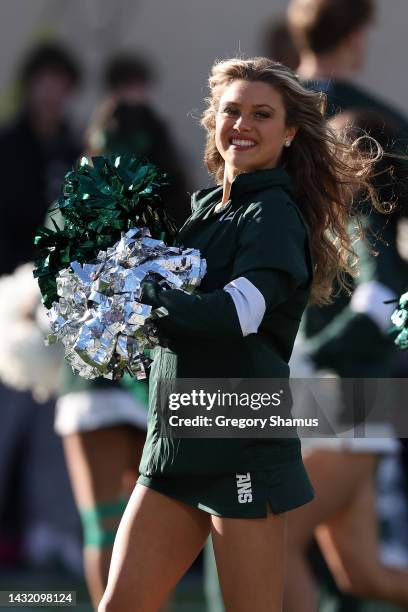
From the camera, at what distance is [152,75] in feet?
23.2

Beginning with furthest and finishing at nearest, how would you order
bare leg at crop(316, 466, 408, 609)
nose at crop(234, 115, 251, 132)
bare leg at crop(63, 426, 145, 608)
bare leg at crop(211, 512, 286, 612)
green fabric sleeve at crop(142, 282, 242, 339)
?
1. bare leg at crop(316, 466, 408, 609)
2. bare leg at crop(63, 426, 145, 608)
3. nose at crop(234, 115, 251, 132)
4. bare leg at crop(211, 512, 286, 612)
5. green fabric sleeve at crop(142, 282, 242, 339)

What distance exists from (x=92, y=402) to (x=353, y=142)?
4.98 ft

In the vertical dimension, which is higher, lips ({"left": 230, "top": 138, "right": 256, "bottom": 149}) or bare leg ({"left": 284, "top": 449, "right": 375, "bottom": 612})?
lips ({"left": 230, "top": 138, "right": 256, "bottom": 149})

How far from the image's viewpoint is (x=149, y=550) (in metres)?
3.39

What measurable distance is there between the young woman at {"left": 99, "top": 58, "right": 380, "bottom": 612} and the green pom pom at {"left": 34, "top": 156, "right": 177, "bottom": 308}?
0.13 meters

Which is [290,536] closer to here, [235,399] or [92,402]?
[92,402]

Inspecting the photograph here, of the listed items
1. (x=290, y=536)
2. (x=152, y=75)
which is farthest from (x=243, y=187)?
(x=152, y=75)

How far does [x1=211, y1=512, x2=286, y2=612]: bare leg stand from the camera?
3334mm

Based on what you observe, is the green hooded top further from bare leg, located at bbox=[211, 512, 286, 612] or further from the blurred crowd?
the blurred crowd

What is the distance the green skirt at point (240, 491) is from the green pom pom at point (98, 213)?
1.92 ft

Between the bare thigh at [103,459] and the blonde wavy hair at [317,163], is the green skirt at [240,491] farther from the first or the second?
the bare thigh at [103,459]

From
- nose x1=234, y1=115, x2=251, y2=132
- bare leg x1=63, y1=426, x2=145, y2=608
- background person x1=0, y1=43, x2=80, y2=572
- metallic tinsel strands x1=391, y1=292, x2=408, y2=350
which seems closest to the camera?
nose x1=234, y1=115, x2=251, y2=132

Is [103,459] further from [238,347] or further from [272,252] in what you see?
[272,252]

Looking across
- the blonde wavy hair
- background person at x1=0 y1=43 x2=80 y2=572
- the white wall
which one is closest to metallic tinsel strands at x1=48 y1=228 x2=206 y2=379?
the blonde wavy hair
